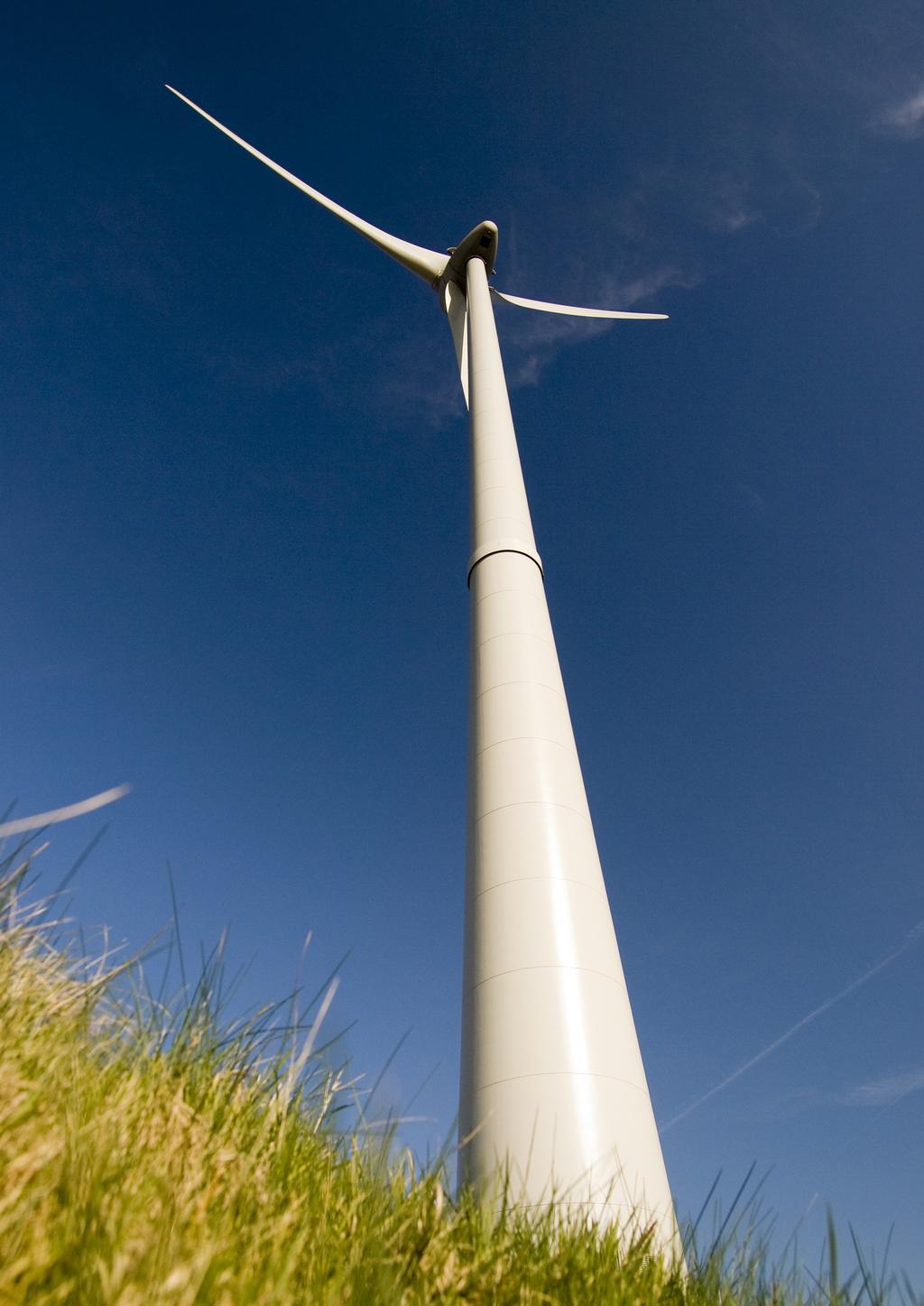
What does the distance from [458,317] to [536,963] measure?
67.4 ft

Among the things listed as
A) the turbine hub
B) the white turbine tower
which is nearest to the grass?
the white turbine tower

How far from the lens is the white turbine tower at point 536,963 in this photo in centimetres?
645

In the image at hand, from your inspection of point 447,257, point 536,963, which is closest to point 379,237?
point 447,257

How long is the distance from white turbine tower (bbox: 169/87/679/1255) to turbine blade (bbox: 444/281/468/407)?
33.2 ft

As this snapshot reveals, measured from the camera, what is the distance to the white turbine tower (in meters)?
6.45

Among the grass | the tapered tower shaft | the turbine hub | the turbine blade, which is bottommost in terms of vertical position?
the grass

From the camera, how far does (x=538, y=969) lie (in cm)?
763

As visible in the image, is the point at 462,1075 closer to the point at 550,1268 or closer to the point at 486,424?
the point at 550,1268

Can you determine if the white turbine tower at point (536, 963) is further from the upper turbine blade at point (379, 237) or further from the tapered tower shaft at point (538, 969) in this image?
the upper turbine blade at point (379, 237)

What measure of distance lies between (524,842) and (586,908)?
0.92m

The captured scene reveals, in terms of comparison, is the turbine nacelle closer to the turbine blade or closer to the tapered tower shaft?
the turbine blade

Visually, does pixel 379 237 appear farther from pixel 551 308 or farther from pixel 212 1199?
pixel 212 1199

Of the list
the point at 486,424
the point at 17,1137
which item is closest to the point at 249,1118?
the point at 17,1137

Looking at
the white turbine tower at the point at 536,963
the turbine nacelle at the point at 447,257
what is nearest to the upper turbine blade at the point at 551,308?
the turbine nacelle at the point at 447,257
